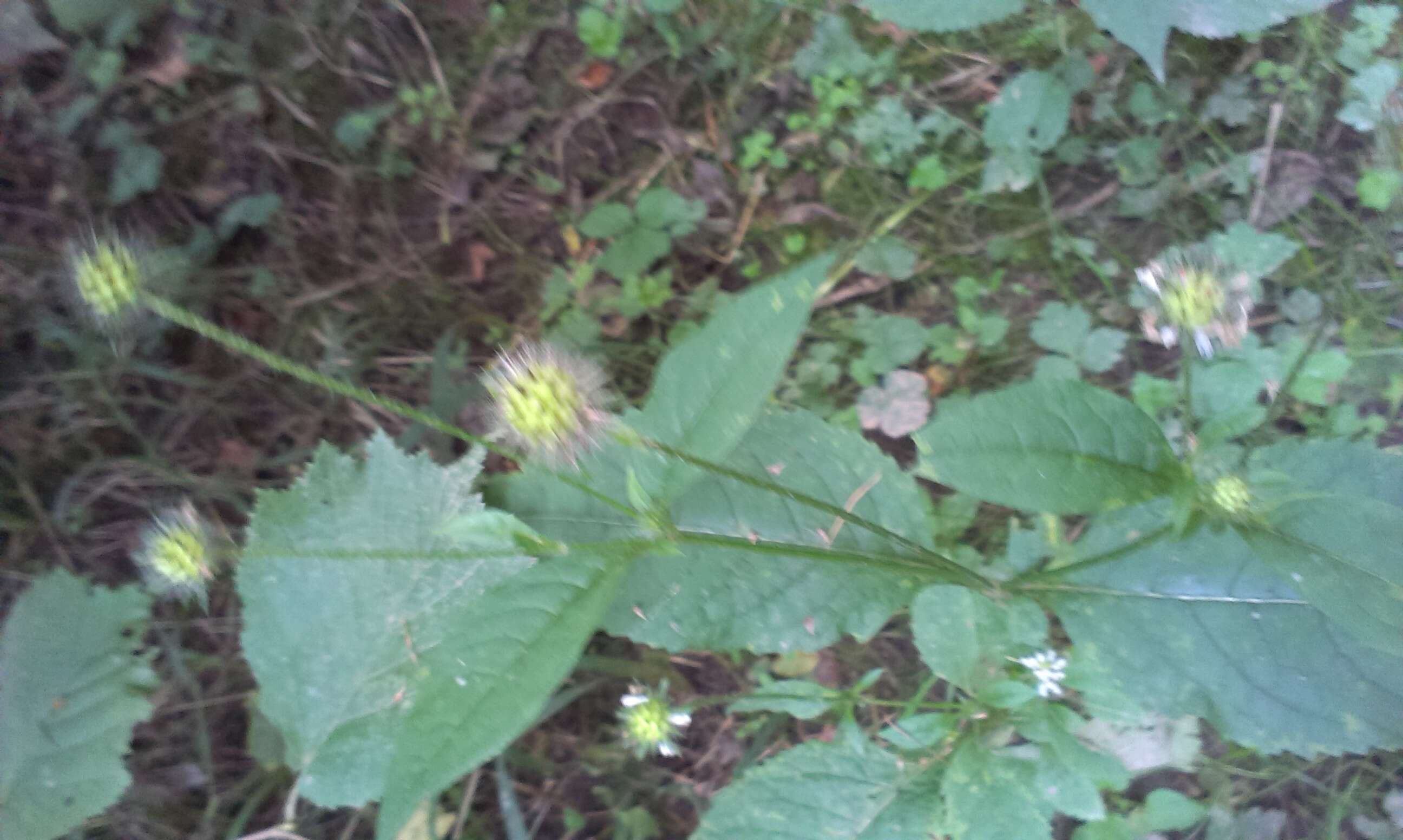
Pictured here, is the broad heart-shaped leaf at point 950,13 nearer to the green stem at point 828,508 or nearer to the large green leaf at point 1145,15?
the large green leaf at point 1145,15

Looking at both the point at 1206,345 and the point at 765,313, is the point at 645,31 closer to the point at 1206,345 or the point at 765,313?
the point at 765,313

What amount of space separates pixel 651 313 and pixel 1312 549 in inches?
68.6

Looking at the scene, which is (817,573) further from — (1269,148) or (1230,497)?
(1269,148)

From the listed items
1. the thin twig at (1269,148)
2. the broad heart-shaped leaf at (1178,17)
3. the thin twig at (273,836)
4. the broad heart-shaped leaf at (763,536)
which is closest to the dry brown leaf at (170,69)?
the broad heart-shaped leaf at (763,536)

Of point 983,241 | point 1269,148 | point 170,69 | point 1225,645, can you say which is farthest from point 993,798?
point 170,69

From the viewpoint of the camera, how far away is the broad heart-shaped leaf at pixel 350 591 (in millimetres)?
1938

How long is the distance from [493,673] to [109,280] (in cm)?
76

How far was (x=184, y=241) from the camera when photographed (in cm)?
274

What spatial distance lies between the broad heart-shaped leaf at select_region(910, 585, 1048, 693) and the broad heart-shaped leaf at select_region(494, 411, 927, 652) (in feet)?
0.24

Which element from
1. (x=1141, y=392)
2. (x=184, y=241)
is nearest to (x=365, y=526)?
(x=184, y=241)

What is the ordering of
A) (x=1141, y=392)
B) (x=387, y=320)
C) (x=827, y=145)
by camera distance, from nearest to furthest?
(x=1141, y=392) < (x=827, y=145) < (x=387, y=320)

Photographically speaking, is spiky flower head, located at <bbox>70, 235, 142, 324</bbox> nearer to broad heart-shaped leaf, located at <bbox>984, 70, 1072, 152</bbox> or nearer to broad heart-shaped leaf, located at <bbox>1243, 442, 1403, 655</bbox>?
broad heart-shaped leaf, located at <bbox>1243, 442, 1403, 655</bbox>

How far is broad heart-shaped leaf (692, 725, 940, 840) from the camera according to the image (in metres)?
1.65

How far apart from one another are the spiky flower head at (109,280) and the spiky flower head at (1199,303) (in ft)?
4.77
